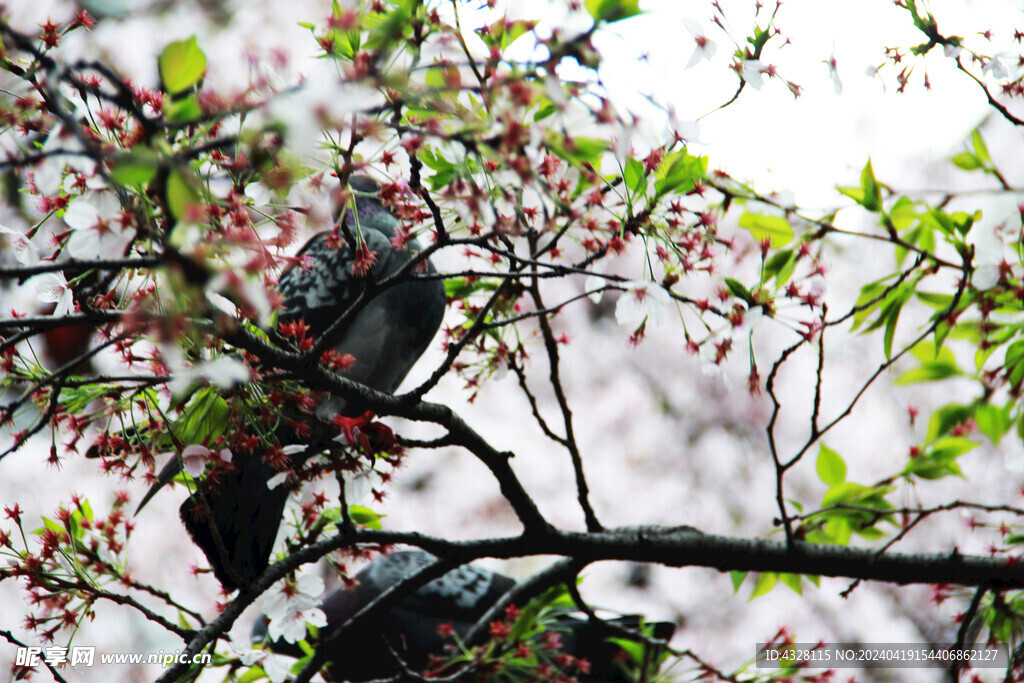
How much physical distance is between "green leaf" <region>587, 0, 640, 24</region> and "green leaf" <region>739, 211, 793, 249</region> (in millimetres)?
812

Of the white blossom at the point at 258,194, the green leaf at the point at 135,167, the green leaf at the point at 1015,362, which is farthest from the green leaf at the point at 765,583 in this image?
the green leaf at the point at 135,167

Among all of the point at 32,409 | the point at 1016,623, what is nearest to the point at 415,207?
the point at 32,409

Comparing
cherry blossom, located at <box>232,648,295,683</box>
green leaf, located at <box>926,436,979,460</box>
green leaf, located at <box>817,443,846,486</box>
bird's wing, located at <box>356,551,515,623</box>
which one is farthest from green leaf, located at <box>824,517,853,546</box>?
cherry blossom, located at <box>232,648,295,683</box>

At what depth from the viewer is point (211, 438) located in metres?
1.09

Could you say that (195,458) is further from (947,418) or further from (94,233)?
(947,418)

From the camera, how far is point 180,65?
54 cm

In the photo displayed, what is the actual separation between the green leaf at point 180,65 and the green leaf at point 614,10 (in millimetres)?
299

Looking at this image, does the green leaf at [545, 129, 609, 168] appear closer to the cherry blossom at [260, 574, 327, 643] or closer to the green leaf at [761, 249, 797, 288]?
the green leaf at [761, 249, 797, 288]

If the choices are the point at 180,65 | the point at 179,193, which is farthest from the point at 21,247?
the point at 179,193

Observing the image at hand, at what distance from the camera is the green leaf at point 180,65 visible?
54cm

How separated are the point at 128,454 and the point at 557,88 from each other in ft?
2.79

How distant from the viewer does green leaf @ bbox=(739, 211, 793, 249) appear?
1343 millimetres

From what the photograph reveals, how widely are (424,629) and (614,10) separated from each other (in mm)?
1612

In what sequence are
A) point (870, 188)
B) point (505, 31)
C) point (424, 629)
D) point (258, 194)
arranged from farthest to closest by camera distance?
point (424, 629) → point (870, 188) → point (258, 194) → point (505, 31)
